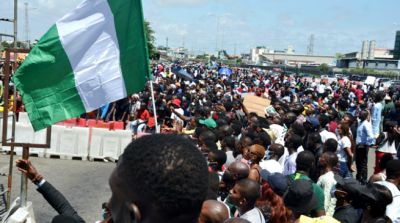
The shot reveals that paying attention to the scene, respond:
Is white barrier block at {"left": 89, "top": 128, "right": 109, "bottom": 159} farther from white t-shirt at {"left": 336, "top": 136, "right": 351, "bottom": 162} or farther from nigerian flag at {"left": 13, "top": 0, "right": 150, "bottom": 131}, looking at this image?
nigerian flag at {"left": 13, "top": 0, "right": 150, "bottom": 131}

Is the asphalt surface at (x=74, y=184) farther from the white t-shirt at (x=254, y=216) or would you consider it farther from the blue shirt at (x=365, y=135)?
the blue shirt at (x=365, y=135)

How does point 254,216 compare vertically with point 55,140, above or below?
above

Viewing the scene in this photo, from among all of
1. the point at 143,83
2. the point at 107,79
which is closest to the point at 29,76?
the point at 107,79

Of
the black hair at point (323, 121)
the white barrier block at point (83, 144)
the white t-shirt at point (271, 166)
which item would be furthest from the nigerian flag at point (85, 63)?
the white barrier block at point (83, 144)

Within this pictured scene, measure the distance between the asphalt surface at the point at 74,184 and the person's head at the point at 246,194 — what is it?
12.8 ft

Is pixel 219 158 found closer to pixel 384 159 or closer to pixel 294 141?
pixel 294 141

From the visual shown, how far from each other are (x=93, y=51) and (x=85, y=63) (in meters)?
0.16

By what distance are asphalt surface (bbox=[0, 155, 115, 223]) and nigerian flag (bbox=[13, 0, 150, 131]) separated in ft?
10.2

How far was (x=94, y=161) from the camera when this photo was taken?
12.1m

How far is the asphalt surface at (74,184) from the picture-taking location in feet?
26.0

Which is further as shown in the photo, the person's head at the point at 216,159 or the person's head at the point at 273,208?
the person's head at the point at 216,159

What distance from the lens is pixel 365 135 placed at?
1021 cm

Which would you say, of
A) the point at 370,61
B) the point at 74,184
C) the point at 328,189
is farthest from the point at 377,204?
the point at 370,61

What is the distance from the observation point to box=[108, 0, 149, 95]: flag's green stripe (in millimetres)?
5289
